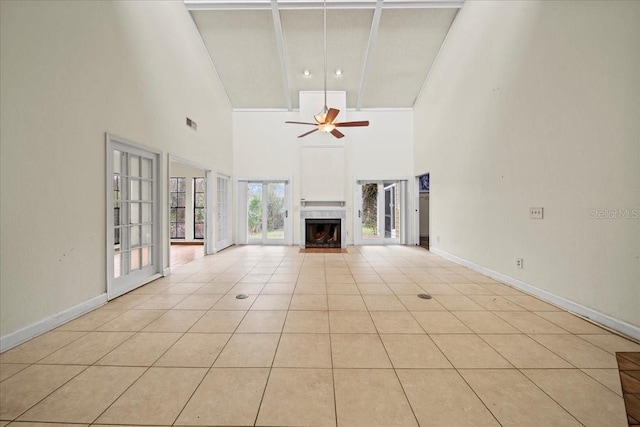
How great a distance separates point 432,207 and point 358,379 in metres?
5.07

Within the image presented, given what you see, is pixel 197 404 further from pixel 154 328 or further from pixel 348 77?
pixel 348 77

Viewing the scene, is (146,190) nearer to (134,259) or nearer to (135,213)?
(135,213)

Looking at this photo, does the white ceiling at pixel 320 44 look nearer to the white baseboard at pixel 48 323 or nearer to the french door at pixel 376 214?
the french door at pixel 376 214

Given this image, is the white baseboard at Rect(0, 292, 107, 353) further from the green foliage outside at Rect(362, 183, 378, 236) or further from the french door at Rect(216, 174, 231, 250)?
the green foliage outside at Rect(362, 183, 378, 236)

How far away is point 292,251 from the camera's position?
618cm

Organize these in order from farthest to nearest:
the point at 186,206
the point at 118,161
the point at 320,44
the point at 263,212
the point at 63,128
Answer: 1. the point at 186,206
2. the point at 263,212
3. the point at 320,44
4. the point at 118,161
5. the point at 63,128

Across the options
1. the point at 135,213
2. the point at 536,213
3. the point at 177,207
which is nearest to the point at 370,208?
the point at 536,213

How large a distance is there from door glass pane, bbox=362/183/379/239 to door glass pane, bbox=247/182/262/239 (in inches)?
116

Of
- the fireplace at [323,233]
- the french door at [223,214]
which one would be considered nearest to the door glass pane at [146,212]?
the french door at [223,214]

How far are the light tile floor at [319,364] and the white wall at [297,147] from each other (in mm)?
4438

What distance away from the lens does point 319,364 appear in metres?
1.74

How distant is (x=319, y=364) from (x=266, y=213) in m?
5.78

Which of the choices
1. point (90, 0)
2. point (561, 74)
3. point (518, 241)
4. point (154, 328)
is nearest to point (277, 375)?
point (154, 328)

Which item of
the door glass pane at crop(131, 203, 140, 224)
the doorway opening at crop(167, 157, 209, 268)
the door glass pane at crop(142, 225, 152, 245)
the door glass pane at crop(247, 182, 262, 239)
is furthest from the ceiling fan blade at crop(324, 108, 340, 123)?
the doorway opening at crop(167, 157, 209, 268)
